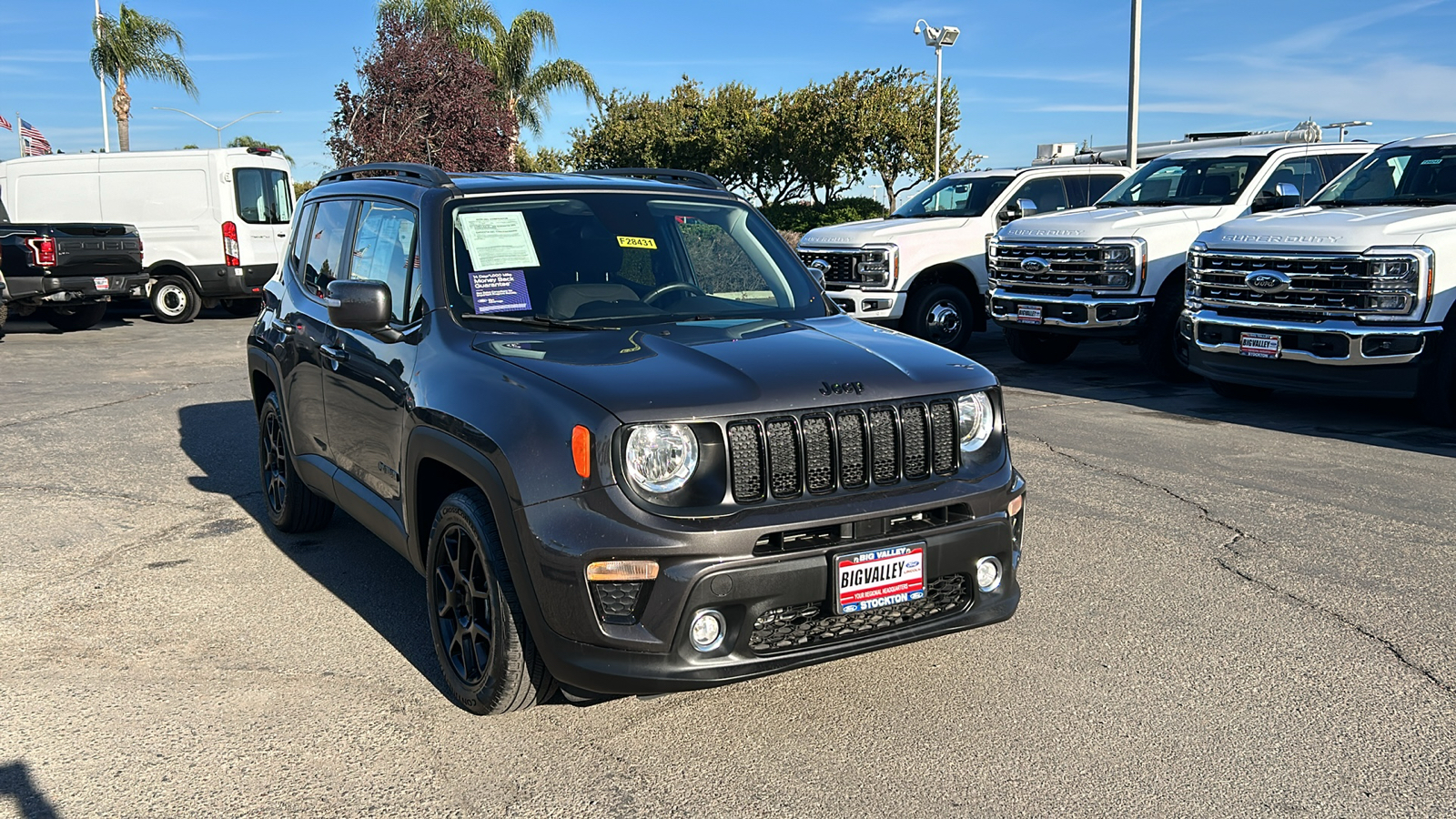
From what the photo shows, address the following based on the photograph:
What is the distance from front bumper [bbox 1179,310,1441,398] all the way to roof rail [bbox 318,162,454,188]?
6636 mm

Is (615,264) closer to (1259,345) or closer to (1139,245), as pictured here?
(1259,345)

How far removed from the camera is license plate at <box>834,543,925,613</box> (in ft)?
11.7

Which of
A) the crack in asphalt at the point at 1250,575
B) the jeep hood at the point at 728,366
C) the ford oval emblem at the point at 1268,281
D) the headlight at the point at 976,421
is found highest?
the ford oval emblem at the point at 1268,281

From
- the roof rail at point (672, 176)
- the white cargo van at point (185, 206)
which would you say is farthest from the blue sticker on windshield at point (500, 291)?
the white cargo van at point (185, 206)

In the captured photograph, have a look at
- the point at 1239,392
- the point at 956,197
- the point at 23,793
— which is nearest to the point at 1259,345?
the point at 1239,392

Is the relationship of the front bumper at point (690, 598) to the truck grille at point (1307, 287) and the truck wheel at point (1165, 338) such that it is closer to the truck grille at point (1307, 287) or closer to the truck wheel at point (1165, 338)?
the truck grille at point (1307, 287)

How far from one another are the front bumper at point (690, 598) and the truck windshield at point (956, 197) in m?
11.2

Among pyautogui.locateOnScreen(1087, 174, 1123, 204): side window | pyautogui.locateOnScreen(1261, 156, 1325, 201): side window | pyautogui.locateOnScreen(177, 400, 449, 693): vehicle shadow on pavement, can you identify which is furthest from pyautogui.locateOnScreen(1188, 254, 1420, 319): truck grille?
pyautogui.locateOnScreen(177, 400, 449, 693): vehicle shadow on pavement

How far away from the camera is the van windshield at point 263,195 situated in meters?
18.4

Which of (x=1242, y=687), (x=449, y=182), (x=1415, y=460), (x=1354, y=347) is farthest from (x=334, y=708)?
(x=1354, y=347)

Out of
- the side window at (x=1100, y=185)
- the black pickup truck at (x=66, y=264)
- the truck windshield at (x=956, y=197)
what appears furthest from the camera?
the black pickup truck at (x=66, y=264)

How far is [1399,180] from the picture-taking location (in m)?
10.1

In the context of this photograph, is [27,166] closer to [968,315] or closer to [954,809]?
[968,315]

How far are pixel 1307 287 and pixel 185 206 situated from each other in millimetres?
15664
